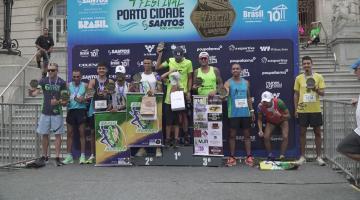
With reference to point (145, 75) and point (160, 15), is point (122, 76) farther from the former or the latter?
point (160, 15)

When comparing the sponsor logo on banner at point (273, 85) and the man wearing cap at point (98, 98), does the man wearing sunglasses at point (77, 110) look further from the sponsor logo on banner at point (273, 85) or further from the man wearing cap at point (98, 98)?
the sponsor logo on banner at point (273, 85)

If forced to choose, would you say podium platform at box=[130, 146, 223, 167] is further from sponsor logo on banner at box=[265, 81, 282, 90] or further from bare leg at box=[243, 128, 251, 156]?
sponsor logo on banner at box=[265, 81, 282, 90]

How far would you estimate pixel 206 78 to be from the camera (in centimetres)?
1048

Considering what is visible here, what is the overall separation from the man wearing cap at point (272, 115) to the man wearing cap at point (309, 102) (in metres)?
0.30

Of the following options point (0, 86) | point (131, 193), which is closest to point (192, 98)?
point (131, 193)

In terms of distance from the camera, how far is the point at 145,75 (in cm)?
1071

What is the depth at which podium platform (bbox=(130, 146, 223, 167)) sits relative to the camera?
10.3 m

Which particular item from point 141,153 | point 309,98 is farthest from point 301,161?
point 141,153

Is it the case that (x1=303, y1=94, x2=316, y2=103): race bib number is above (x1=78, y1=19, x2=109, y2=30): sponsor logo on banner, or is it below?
below

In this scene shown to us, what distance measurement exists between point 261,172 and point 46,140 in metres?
4.56

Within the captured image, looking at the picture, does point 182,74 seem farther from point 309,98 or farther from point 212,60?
point 309,98

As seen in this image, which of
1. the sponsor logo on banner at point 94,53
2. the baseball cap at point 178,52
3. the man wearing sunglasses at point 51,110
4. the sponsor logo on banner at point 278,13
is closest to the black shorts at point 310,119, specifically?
the sponsor logo on banner at point 278,13

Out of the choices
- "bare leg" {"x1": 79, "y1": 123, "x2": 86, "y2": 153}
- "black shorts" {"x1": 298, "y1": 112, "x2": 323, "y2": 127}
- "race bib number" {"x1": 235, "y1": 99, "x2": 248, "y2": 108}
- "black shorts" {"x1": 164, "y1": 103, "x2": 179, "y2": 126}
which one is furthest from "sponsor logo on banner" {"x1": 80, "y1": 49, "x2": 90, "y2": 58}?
"black shorts" {"x1": 298, "y1": 112, "x2": 323, "y2": 127}

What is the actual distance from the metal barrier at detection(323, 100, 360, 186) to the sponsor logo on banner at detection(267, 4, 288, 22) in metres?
2.03
